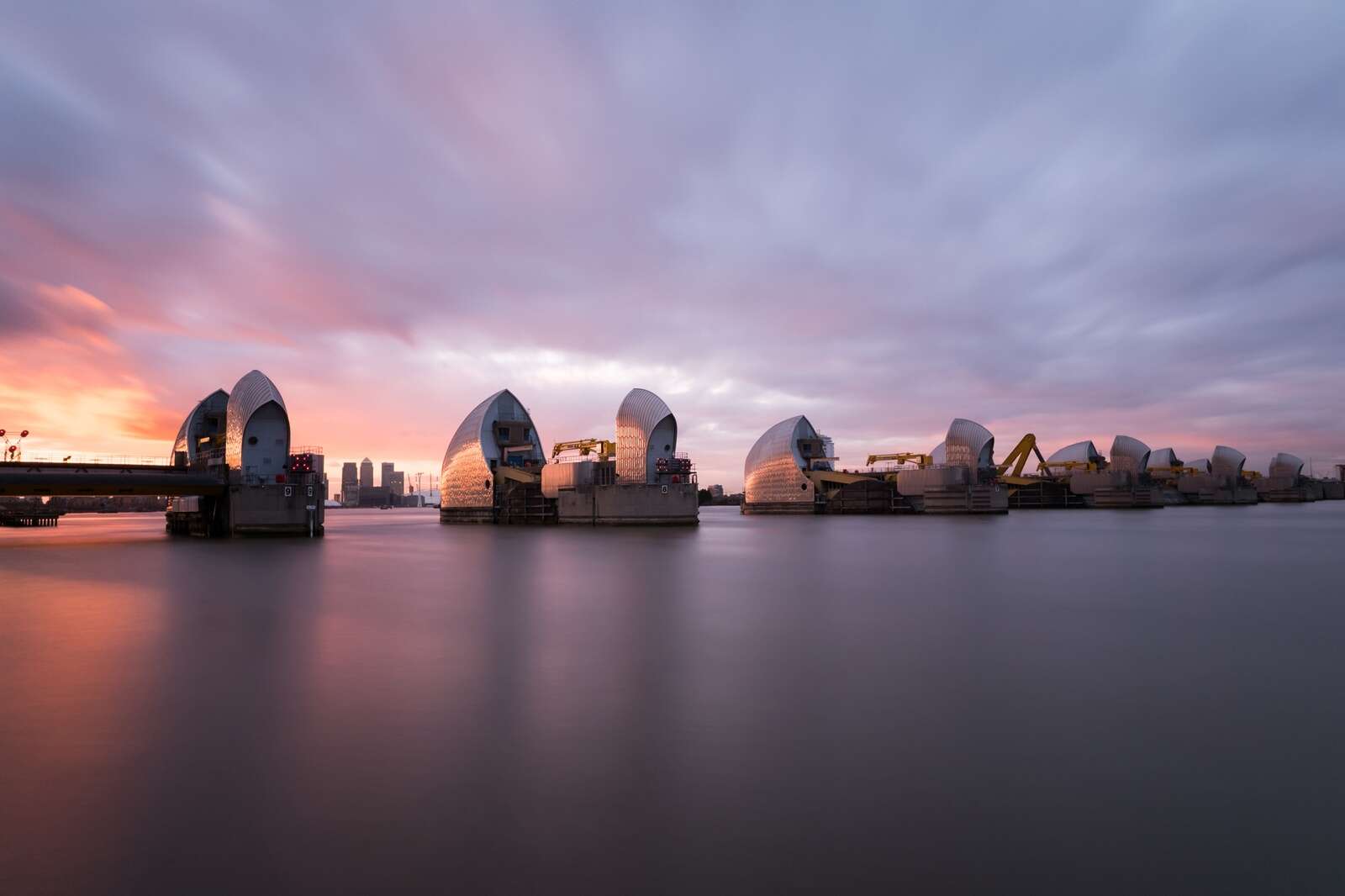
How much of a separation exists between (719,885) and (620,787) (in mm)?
1824

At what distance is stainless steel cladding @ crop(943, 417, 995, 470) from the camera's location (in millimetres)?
85375

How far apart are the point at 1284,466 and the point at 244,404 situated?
194 meters

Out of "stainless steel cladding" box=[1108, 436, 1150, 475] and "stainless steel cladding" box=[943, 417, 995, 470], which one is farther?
"stainless steel cladding" box=[1108, 436, 1150, 475]

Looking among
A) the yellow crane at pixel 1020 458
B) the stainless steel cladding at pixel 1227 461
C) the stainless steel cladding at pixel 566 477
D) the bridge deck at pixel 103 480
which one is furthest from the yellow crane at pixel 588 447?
the stainless steel cladding at pixel 1227 461

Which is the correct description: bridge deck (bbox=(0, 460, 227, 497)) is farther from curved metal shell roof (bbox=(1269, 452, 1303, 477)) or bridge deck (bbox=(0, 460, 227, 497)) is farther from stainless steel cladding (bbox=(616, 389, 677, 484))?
curved metal shell roof (bbox=(1269, 452, 1303, 477))

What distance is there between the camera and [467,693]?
9.51 meters

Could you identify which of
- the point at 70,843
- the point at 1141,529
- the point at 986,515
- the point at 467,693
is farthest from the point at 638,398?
the point at 70,843

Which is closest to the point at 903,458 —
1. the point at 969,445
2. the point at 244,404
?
the point at 969,445

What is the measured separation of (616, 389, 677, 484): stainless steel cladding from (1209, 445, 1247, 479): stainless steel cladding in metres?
133

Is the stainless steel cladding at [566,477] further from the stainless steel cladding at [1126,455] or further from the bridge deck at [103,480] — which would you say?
the stainless steel cladding at [1126,455]

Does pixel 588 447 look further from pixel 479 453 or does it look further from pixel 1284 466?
pixel 1284 466

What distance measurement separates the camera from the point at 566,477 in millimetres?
62562

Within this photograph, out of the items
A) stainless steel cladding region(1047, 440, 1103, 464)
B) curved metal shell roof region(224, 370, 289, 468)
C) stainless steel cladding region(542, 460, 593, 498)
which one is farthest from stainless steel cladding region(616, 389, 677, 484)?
stainless steel cladding region(1047, 440, 1103, 464)

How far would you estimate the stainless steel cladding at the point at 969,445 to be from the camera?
8538 centimetres
